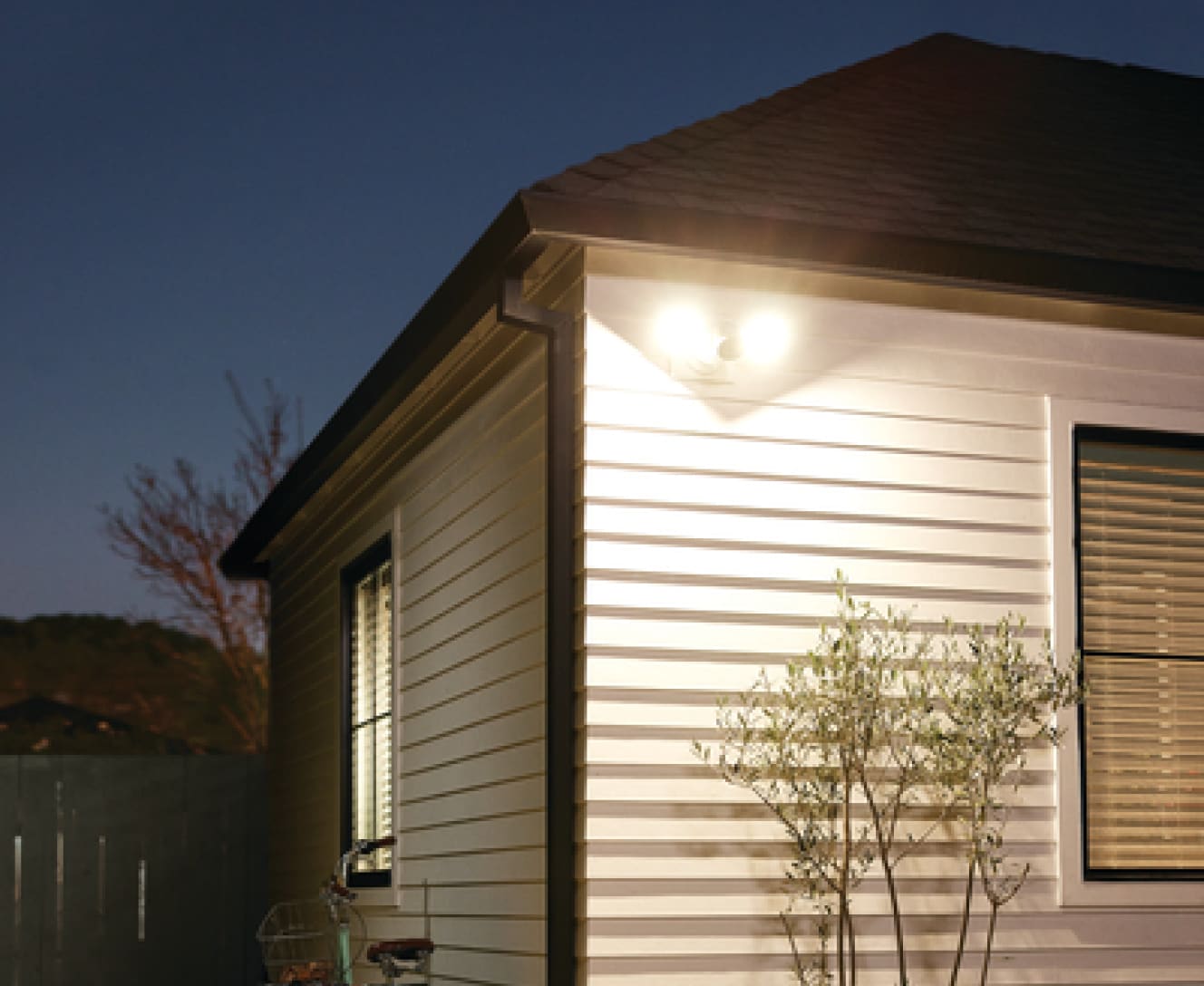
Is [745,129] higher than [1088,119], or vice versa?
[1088,119]

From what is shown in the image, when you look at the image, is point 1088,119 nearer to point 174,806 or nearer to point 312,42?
point 174,806

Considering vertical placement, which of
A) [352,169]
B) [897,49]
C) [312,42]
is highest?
[312,42]

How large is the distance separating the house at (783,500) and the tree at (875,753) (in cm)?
10

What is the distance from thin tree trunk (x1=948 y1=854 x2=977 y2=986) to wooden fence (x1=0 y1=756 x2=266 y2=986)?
6.84 metres

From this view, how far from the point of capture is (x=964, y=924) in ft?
17.2

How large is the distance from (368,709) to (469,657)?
226 cm

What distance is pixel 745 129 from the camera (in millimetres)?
6305

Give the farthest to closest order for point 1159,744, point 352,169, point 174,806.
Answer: point 352,169 < point 174,806 < point 1159,744

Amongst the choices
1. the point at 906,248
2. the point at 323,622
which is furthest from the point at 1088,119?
the point at 323,622

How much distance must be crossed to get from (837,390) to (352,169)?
25.6m

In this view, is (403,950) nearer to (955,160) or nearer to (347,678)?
(347,678)

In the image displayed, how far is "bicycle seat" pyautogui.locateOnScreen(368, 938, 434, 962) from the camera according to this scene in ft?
20.7

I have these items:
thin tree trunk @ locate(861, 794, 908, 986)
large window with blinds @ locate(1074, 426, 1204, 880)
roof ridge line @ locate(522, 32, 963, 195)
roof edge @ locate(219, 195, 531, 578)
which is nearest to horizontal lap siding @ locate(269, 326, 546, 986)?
roof edge @ locate(219, 195, 531, 578)

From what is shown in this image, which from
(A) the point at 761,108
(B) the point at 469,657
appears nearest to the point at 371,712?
(B) the point at 469,657
